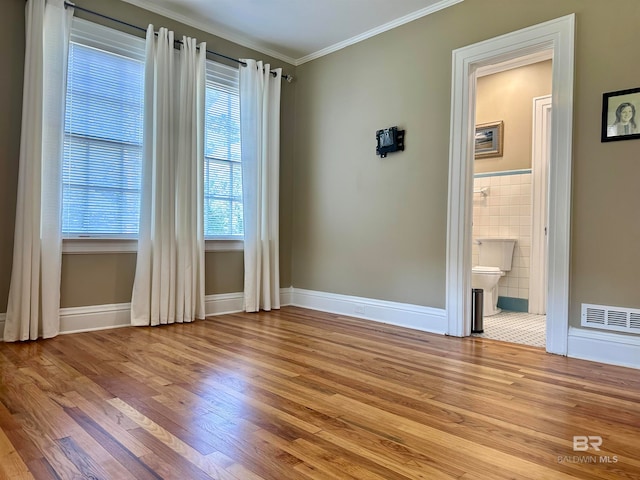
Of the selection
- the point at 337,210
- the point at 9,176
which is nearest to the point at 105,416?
the point at 9,176

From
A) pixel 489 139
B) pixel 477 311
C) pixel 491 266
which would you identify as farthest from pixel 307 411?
pixel 489 139

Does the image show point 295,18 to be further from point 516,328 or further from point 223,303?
point 516,328

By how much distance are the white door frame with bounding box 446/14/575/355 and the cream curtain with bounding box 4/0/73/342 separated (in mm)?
3013

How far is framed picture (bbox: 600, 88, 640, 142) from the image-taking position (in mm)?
2691

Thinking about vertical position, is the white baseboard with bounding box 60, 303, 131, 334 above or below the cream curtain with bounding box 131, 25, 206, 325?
below

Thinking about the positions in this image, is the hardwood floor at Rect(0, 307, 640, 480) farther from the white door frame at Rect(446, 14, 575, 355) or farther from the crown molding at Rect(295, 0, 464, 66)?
the crown molding at Rect(295, 0, 464, 66)

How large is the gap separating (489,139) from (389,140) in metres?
1.82

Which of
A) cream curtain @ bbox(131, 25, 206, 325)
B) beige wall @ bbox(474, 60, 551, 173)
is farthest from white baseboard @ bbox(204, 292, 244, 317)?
beige wall @ bbox(474, 60, 551, 173)

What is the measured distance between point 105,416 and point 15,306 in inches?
69.5

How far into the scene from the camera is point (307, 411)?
1.89 metres

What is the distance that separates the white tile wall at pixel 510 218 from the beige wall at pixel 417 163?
171cm

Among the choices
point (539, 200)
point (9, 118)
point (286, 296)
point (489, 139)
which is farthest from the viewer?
point (489, 139)

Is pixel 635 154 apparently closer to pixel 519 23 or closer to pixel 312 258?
pixel 519 23

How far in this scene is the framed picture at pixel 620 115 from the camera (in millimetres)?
2691
